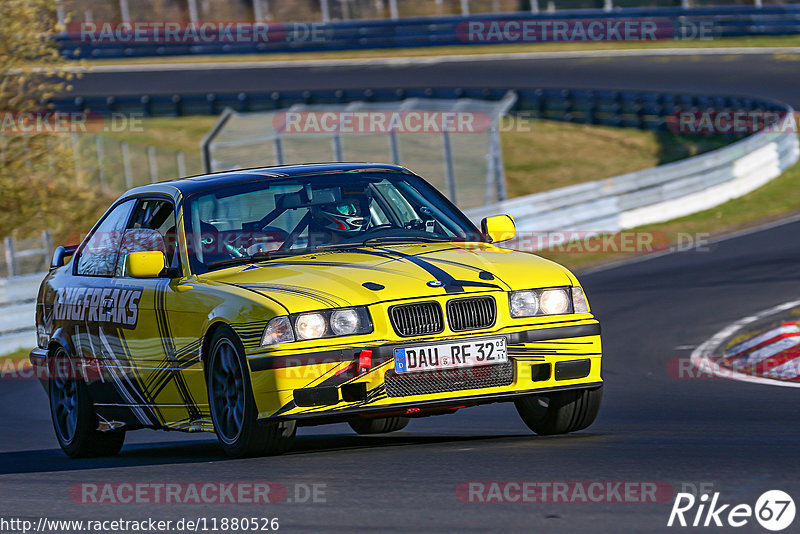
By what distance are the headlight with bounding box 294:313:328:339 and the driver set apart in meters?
1.03

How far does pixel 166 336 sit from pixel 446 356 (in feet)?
5.45

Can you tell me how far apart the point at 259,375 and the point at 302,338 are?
262 mm

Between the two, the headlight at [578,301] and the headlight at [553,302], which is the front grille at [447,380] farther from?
the headlight at [578,301]

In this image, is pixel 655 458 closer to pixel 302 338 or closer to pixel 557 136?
pixel 302 338

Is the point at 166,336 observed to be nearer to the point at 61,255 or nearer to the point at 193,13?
the point at 61,255

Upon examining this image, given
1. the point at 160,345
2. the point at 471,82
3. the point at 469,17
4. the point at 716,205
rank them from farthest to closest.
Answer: the point at 469,17 → the point at 471,82 → the point at 716,205 → the point at 160,345

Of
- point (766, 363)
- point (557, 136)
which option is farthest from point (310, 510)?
point (557, 136)

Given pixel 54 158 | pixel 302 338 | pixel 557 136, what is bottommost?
pixel 557 136

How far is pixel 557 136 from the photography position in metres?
33.8

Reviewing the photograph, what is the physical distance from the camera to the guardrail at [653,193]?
66.1ft

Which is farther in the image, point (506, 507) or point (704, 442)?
point (704, 442)

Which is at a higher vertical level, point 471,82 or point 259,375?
point 259,375

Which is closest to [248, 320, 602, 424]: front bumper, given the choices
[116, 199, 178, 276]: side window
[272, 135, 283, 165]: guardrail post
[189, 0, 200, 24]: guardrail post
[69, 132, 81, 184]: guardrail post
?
[116, 199, 178, 276]: side window

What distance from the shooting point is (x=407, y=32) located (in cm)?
4675
